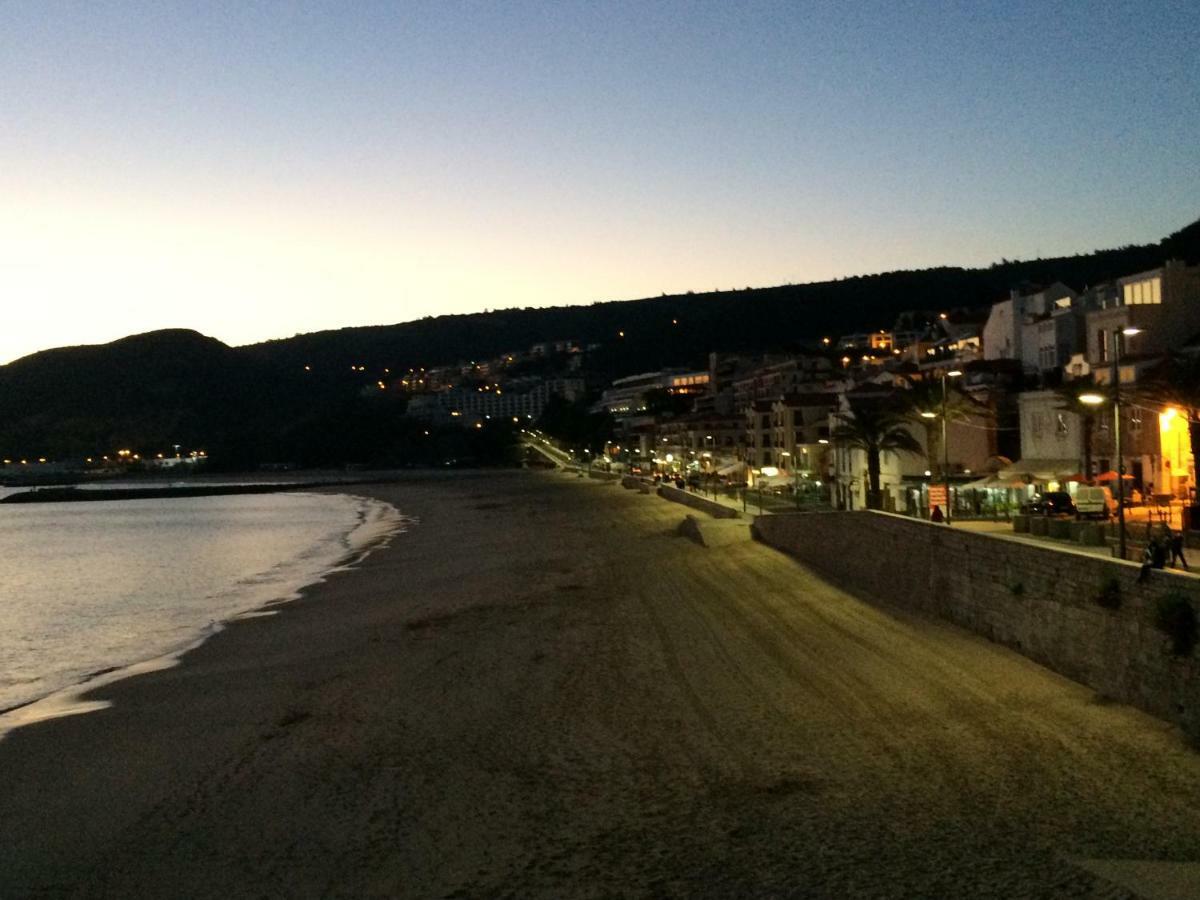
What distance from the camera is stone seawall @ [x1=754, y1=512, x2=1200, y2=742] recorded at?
39.2ft

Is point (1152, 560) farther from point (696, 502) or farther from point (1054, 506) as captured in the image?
point (696, 502)

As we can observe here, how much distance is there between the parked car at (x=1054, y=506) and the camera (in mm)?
25828

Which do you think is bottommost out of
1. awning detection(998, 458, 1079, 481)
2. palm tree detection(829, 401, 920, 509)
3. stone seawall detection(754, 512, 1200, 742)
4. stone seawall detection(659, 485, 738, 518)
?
stone seawall detection(659, 485, 738, 518)

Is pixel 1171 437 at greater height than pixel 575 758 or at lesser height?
greater

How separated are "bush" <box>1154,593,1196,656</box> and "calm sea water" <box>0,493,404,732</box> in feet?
49.0

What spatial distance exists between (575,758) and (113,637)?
16.7 metres

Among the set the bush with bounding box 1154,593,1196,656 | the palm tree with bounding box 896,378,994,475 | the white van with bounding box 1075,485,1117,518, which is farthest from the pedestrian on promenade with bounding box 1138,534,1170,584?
the palm tree with bounding box 896,378,994,475

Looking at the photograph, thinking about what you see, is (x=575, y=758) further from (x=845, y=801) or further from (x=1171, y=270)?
(x=1171, y=270)

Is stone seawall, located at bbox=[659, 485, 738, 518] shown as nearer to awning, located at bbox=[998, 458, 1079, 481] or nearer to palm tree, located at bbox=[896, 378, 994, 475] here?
palm tree, located at bbox=[896, 378, 994, 475]

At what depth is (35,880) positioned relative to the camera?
948 centimetres

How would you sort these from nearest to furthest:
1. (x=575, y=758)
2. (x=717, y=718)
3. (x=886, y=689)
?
(x=575, y=758), (x=717, y=718), (x=886, y=689)

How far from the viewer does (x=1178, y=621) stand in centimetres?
1144

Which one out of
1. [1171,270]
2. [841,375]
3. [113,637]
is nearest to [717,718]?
[113,637]

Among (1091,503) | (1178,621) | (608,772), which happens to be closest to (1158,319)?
(1091,503)
